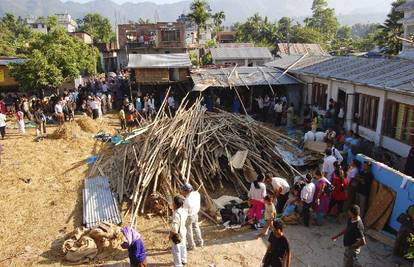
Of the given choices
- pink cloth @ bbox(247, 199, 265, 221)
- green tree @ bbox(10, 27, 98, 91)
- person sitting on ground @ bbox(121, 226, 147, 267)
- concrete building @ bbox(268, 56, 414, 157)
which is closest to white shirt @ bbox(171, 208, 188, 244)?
person sitting on ground @ bbox(121, 226, 147, 267)

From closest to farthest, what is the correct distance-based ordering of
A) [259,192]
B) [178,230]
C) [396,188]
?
[178,230], [396,188], [259,192]

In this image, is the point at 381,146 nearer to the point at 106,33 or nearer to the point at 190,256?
the point at 190,256

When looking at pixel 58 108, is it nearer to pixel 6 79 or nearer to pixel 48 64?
pixel 48 64

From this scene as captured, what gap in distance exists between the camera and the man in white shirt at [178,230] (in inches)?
283

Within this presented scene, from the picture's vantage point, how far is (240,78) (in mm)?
21266

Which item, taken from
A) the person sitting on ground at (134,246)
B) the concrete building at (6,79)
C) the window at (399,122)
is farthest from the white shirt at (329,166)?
the concrete building at (6,79)

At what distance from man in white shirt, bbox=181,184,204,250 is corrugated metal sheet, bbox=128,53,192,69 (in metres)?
15.8

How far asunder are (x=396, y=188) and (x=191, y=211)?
185 inches

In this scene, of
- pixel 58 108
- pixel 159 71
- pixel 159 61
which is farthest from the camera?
pixel 159 61

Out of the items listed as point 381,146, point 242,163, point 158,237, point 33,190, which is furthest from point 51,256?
point 381,146

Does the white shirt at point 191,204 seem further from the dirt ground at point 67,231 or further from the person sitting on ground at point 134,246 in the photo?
the person sitting on ground at point 134,246

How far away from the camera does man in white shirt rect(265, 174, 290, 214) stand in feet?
30.5

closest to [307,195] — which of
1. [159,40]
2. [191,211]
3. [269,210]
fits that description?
[269,210]

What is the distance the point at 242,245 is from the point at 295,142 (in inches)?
249
